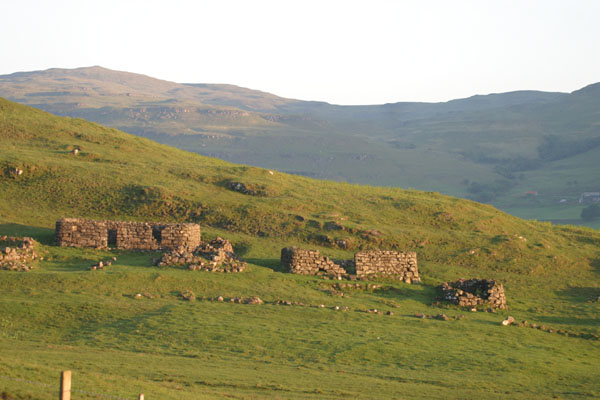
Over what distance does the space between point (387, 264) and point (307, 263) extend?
4451 millimetres

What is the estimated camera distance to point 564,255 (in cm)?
4797

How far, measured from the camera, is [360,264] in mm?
37969

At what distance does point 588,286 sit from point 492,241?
747 cm

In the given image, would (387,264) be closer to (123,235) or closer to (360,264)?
(360,264)

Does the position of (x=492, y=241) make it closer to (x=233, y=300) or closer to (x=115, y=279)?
(x=233, y=300)

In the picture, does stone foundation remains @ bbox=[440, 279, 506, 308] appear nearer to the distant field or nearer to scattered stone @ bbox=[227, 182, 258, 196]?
the distant field

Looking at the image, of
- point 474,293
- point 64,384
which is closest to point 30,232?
point 474,293

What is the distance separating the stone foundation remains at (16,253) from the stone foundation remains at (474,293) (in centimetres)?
1990

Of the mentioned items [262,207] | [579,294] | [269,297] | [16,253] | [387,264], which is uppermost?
[262,207]

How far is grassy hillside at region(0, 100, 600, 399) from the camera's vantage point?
20953mm

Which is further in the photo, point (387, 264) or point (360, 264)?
point (387, 264)

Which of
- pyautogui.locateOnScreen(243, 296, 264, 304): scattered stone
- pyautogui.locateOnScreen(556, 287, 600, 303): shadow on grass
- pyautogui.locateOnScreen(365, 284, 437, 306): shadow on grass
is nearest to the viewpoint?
pyautogui.locateOnScreen(243, 296, 264, 304): scattered stone

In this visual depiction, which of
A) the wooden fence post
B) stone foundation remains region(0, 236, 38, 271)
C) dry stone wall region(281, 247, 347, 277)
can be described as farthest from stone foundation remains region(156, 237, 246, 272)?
the wooden fence post

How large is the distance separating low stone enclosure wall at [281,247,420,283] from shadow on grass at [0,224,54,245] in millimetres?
13048
